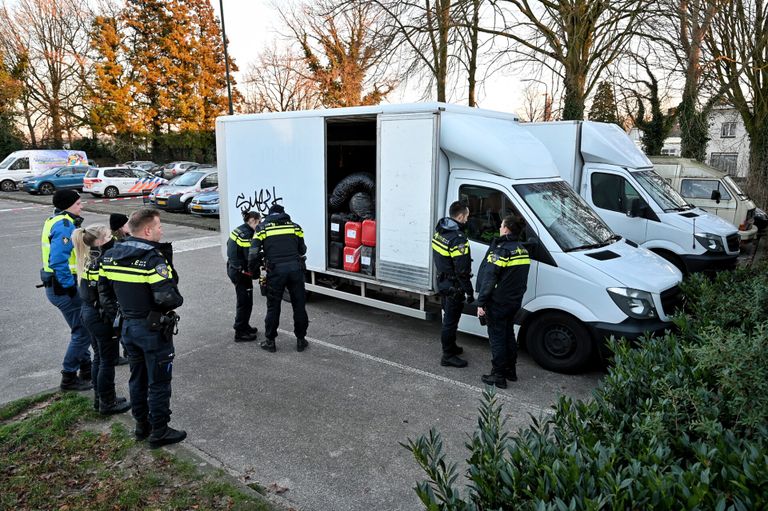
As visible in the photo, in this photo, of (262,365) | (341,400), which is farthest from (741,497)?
(262,365)

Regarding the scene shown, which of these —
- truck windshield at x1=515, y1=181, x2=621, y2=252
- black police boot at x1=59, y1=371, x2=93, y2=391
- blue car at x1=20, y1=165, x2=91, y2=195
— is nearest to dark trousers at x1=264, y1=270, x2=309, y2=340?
black police boot at x1=59, y1=371, x2=93, y2=391

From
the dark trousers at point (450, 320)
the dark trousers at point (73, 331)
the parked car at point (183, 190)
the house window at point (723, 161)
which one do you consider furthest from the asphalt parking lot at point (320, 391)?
the house window at point (723, 161)

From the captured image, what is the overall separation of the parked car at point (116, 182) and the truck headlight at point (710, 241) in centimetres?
2291

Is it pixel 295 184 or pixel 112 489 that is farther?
pixel 295 184

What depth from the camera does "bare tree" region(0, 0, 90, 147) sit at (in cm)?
3503

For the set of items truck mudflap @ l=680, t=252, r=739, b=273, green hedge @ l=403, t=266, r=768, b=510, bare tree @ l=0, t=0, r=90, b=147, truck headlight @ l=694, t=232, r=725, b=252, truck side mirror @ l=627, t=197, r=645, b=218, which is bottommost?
truck mudflap @ l=680, t=252, r=739, b=273

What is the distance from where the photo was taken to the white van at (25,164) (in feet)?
93.6

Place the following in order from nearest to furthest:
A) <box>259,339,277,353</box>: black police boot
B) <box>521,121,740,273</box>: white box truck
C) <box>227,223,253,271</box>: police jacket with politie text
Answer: <box>259,339,277,353</box>: black police boot < <box>227,223,253,271</box>: police jacket with politie text < <box>521,121,740,273</box>: white box truck

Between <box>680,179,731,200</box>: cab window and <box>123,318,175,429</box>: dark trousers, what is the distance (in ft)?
Result: 40.7

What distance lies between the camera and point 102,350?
4.68 m

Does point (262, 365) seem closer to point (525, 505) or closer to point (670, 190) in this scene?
point (525, 505)

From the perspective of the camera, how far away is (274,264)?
6242 mm

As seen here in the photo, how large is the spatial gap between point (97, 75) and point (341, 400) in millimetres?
37923

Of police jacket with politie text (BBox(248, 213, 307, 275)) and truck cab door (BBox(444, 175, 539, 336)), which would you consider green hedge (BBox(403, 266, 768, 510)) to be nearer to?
truck cab door (BBox(444, 175, 539, 336))
